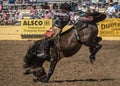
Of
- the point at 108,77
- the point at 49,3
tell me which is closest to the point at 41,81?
the point at 108,77

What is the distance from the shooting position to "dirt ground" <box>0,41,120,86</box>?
10031mm

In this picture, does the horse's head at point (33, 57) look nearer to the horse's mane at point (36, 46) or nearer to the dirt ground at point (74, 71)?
the horse's mane at point (36, 46)

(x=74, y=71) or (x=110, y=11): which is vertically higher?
(x=74, y=71)

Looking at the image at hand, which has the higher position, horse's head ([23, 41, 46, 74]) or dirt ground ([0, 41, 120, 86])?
horse's head ([23, 41, 46, 74])

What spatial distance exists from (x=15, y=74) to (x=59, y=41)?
6.43 ft

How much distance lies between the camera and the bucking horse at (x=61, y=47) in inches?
398

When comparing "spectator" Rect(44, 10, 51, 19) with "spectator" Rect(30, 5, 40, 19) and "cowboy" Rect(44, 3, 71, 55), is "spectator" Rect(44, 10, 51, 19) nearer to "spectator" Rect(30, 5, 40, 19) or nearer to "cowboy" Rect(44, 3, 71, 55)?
"spectator" Rect(30, 5, 40, 19)

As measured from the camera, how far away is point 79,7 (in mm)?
25656

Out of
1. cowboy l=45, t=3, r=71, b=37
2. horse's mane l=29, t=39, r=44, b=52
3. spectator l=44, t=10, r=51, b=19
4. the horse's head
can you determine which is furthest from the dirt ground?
spectator l=44, t=10, r=51, b=19

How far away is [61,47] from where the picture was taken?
10234 mm

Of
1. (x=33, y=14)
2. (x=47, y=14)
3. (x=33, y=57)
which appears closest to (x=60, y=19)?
(x=33, y=57)

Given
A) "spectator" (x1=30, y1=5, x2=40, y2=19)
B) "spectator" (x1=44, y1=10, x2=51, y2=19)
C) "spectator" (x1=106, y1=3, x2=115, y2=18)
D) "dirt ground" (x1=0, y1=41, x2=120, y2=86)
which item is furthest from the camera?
"spectator" (x1=30, y1=5, x2=40, y2=19)

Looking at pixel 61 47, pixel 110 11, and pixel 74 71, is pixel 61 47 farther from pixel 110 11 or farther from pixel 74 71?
pixel 110 11

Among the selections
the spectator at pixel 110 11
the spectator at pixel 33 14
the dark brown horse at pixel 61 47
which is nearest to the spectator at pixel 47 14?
the spectator at pixel 33 14
